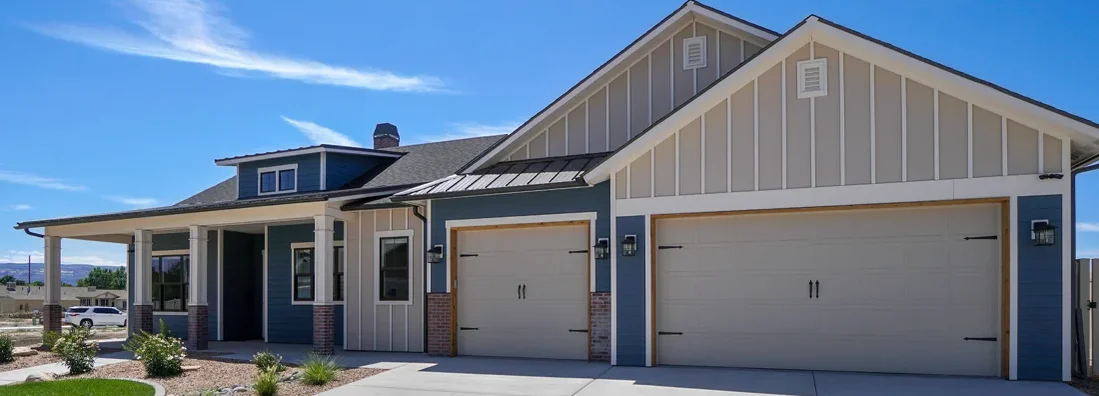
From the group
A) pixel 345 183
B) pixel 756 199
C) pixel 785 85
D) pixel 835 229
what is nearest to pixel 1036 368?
pixel 835 229

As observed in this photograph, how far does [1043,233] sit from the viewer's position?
31.8 ft

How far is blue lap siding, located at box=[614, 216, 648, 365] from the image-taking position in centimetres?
1193

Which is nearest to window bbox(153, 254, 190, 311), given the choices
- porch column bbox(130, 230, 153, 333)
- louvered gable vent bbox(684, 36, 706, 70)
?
porch column bbox(130, 230, 153, 333)

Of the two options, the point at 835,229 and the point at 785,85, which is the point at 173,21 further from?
the point at 835,229

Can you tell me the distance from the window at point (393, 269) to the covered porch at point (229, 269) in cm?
96

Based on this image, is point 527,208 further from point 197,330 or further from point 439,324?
point 197,330

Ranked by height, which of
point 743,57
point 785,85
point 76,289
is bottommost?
point 76,289

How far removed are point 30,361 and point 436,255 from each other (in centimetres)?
800

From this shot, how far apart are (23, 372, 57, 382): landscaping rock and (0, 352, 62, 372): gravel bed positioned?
1.57 meters

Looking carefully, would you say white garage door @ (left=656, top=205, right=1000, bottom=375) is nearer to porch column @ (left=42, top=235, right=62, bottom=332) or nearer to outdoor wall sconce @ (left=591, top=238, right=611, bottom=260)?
outdoor wall sconce @ (left=591, top=238, right=611, bottom=260)

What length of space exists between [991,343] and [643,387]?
444cm

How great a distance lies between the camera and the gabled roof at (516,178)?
12734 millimetres

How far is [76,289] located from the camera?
61.6 m

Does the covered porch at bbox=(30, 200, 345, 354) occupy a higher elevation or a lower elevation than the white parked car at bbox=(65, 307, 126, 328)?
higher
